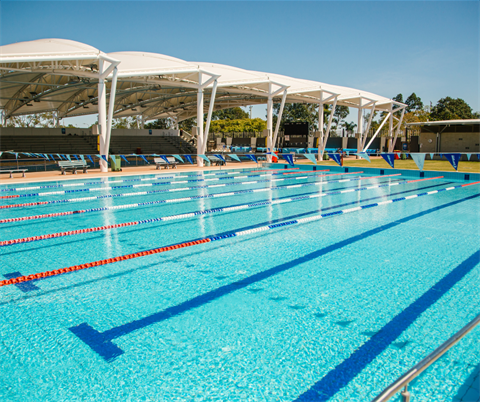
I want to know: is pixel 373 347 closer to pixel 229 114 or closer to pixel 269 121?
pixel 269 121

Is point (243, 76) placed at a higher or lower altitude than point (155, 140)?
higher

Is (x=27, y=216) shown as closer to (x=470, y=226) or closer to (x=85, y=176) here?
(x=85, y=176)

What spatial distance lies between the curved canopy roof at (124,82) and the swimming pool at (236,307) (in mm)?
11001

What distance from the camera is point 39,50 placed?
1474 centimetres

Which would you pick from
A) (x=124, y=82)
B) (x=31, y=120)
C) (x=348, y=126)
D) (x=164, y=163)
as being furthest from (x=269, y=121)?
(x=31, y=120)

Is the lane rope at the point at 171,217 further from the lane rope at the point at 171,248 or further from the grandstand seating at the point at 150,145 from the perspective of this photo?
the grandstand seating at the point at 150,145

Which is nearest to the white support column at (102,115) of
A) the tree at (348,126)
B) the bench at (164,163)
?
the bench at (164,163)

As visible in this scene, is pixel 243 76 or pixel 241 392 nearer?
pixel 241 392

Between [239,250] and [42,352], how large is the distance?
288 centimetres

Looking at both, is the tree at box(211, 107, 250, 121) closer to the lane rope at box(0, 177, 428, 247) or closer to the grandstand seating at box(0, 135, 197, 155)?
the grandstand seating at box(0, 135, 197, 155)

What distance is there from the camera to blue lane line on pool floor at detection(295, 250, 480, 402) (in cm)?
218

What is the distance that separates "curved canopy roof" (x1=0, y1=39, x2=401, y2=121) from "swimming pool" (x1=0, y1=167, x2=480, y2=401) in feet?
36.1

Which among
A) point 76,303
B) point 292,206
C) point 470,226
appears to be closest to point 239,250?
point 76,303

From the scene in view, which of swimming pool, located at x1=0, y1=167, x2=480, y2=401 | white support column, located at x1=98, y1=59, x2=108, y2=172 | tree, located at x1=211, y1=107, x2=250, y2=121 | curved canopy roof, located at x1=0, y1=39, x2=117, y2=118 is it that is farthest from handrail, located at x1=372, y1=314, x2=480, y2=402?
tree, located at x1=211, y1=107, x2=250, y2=121
